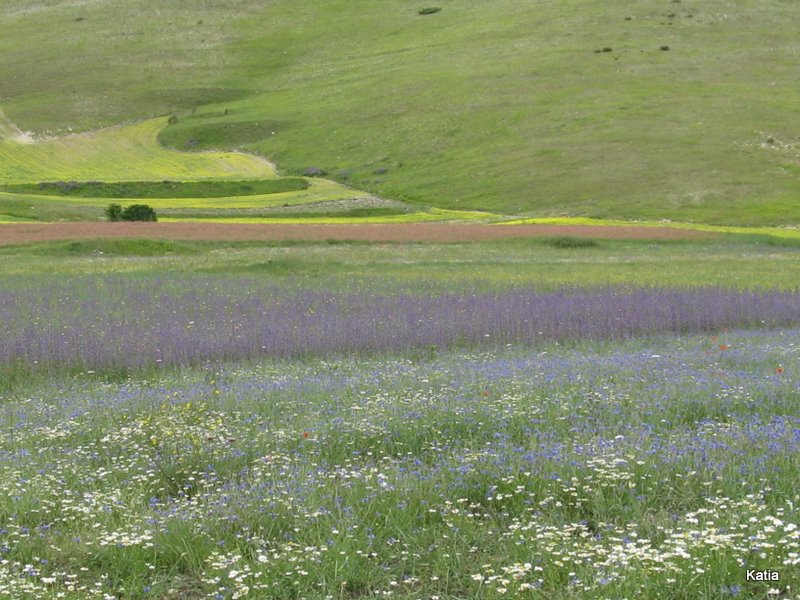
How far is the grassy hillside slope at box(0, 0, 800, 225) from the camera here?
76.0m

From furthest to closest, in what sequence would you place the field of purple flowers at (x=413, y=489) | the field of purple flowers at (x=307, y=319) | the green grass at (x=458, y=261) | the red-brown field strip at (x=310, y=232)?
the red-brown field strip at (x=310, y=232) < the green grass at (x=458, y=261) < the field of purple flowers at (x=307, y=319) < the field of purple flowers at (x=413, y=489)

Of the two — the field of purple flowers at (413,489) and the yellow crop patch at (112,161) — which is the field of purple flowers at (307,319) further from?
the yellow crop patch at (112,161)

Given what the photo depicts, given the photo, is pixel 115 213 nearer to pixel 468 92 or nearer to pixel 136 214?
pixel 136 214

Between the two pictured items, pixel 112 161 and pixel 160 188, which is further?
pixel 112 161

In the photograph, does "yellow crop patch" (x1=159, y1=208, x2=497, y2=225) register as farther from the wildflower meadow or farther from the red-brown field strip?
the wildflower meadow

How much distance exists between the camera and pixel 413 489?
7184 millimetres

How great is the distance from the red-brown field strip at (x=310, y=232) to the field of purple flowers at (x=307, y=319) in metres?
18.5

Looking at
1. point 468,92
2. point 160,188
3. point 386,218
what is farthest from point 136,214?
point 468,92

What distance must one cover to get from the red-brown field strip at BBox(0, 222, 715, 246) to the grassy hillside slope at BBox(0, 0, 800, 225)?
18.1 m

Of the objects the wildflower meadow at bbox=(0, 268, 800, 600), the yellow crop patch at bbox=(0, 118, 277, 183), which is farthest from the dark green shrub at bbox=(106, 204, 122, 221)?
the wildflower meadow at bbox=(0, 268, 800, 600)

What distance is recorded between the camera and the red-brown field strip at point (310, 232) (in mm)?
42344

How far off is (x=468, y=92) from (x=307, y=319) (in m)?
90.0

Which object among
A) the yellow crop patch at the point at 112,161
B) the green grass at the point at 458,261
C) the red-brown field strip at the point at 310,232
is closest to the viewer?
the green grass at the point at 458,261

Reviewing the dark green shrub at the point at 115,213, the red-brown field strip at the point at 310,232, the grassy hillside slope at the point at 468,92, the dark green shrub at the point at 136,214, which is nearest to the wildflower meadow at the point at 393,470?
the red-brown field strip at the point at 310,232
